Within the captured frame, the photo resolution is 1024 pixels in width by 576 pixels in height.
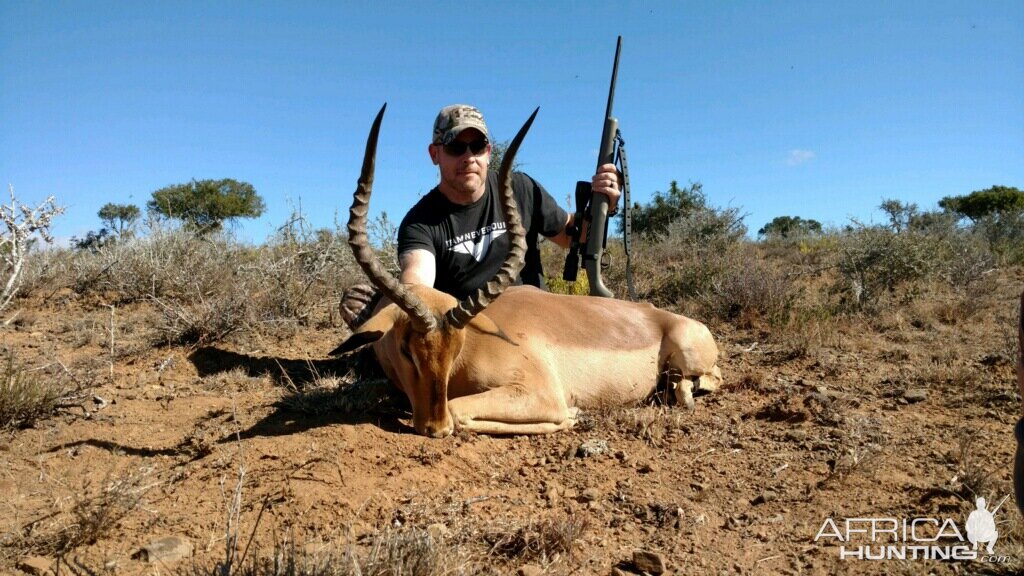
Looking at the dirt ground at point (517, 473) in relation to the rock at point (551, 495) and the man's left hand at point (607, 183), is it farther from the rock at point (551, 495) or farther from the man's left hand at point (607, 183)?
the man's left hand at point (607, 183)

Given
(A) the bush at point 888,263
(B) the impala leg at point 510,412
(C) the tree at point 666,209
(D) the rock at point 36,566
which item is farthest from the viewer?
(C) the tree at point 666,209

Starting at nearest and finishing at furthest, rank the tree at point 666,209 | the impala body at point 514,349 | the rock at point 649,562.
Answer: the rock at point 649,562 < the impala body at point 514,349 < the tree at point 666,209

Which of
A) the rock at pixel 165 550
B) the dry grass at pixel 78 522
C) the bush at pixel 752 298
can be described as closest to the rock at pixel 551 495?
the rock at pixel 165 550

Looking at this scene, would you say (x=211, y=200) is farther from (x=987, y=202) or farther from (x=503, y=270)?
(x=987, y=202)

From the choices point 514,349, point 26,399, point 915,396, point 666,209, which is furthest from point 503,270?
→ point 666,209

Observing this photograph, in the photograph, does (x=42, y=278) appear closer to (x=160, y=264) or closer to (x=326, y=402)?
(x=160, y=264)

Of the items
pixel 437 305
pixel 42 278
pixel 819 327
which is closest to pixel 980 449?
pixel 819 327

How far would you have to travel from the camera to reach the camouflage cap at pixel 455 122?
188 inches

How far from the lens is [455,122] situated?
15.7 ft

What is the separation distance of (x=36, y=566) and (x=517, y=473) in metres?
1.99

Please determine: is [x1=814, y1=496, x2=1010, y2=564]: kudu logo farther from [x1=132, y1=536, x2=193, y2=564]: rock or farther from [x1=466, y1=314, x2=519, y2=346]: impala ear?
[x1=132, y1=536, x2=193, y2=564]: rock

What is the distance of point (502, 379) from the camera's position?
3777 millimetres

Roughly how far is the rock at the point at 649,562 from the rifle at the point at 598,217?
3287mm

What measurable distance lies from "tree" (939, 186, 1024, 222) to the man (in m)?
22.3
